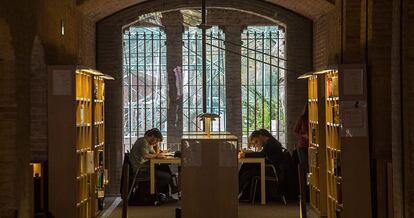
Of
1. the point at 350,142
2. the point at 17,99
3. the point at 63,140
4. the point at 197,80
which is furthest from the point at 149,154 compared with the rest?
the point at 17,99

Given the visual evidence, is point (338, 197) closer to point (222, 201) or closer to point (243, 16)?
point (222, 201)

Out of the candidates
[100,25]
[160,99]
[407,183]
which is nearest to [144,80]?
[160,99]

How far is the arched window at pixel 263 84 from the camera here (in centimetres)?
1573

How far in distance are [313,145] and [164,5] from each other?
4.54m

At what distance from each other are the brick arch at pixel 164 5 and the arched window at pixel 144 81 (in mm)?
868

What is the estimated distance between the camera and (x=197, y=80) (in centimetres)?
1584

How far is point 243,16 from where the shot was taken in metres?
15.6

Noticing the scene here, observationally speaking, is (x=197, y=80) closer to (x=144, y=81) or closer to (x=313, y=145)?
(x=144, y=81)

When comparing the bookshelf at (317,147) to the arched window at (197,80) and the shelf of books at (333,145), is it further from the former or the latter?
the arched window at (197,80)

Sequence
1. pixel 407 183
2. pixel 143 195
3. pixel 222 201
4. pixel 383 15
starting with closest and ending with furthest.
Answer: pixel 407 183 < pixel 222 201 < pixel 383 15 < pixel 143 195

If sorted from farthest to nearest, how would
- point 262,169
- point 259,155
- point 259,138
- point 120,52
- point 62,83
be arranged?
point 120,52 → point 259,138 → point 259,155 → point 262,169 → point 62,83

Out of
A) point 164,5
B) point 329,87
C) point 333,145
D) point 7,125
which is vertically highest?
point 164,5

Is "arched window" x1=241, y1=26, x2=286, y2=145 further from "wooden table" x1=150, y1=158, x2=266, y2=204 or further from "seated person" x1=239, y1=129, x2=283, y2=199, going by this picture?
"wooden table" x1=150, y1=158, x2=266, y2=204

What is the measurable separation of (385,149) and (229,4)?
5.94m
